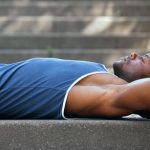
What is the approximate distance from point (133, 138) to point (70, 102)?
0.47 m

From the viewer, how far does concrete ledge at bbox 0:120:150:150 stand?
3.51 m

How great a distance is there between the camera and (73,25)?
9.77m

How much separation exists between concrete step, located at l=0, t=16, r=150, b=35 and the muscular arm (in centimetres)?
602

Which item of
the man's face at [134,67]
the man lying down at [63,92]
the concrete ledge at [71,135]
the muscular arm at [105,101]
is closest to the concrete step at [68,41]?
the man's face at [134,67]

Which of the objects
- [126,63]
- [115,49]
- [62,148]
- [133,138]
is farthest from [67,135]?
[115,49]

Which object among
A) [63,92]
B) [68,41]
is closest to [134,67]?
[63,92]

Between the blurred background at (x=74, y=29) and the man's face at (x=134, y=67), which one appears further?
the blurred background at (x=74, y=29)

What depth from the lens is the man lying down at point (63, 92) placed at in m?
3.67

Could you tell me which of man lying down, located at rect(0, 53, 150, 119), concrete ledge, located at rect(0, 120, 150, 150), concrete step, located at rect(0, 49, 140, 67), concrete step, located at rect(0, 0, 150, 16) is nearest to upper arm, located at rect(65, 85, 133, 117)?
man lying down, located at rect(0, 53, 150, 119)

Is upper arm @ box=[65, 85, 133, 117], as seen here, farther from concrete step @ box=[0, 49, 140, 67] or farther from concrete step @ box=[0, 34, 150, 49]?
concrete step @ box=[0, 34, 150, 49]

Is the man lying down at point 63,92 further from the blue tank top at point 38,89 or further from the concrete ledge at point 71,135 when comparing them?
the concrete ledge at point 71,135

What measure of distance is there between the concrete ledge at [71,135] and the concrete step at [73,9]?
6690mm

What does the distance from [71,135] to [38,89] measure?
405mm

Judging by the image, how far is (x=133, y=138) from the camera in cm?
355
